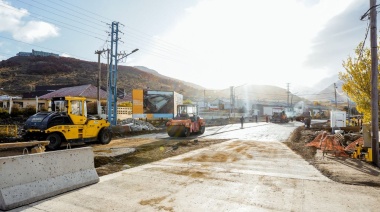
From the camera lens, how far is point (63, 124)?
12695 mm

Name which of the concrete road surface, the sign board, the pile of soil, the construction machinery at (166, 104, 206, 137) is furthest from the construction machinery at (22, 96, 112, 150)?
the sign board

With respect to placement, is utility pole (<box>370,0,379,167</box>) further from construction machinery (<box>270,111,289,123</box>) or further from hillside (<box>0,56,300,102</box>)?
hillside (<box>0,56,300,102</box>)

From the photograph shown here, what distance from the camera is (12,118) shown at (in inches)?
1025

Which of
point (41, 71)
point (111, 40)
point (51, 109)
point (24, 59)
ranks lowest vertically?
point (51, 109)

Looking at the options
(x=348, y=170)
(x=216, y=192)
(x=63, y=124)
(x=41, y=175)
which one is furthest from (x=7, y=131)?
(x=348, y=170)

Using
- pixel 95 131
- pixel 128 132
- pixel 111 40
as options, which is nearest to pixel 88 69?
pixel 111 40

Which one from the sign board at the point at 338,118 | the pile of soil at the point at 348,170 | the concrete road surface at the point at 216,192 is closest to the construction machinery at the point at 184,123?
the pile of soil at the point at 348,170

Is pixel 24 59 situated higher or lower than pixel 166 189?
higher

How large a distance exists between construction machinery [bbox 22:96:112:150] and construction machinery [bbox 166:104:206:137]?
19.0 feet

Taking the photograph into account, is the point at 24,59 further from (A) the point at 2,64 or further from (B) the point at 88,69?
(B) the point at 88,69

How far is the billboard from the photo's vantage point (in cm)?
3378

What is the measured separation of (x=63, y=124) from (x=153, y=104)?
74.9 ft

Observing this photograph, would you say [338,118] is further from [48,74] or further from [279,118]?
[48,74]

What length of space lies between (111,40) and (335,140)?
971 inches
